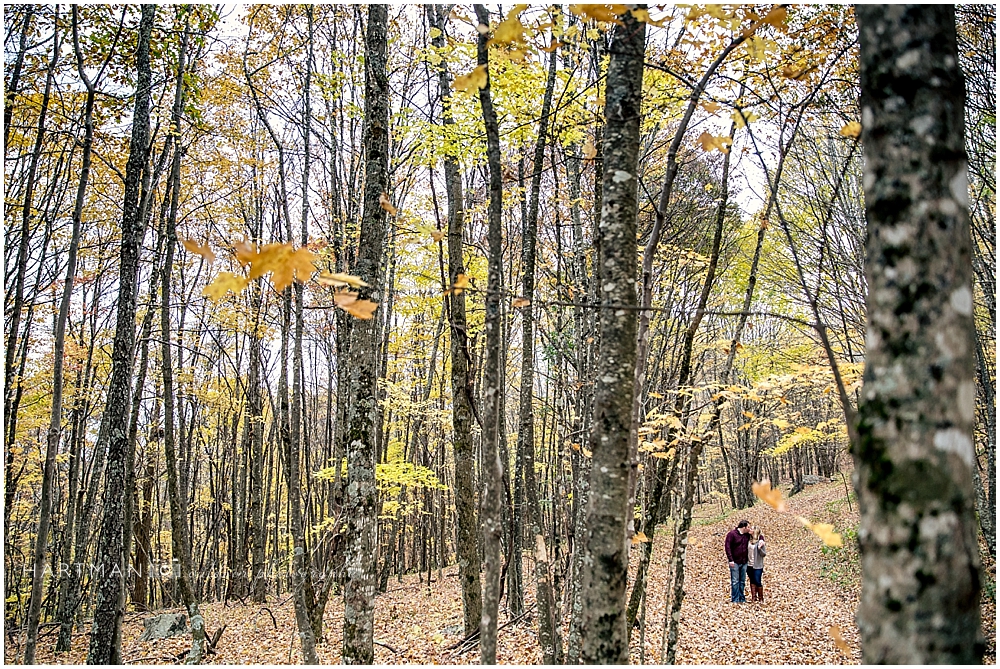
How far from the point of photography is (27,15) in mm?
5758

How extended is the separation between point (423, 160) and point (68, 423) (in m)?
11.2

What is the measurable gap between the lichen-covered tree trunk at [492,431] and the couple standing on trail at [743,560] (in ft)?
28.0

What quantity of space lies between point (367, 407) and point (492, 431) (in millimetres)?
1481

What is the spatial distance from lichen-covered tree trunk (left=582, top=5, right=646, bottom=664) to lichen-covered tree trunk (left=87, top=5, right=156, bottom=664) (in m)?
5.31

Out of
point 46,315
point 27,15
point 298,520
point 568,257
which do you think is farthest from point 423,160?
point 46,315

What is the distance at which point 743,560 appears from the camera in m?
10.5

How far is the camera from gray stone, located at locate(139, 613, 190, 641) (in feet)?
32.4

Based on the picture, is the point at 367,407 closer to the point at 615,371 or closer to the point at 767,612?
the point at 615,371

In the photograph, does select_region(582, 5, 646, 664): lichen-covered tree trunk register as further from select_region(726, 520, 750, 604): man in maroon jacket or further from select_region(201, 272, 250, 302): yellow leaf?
select_region(726, 520, 750, 604): man in maroon jacket

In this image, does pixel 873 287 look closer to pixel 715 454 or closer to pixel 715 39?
pixel 715 39

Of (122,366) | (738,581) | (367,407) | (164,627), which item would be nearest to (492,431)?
(367,407)

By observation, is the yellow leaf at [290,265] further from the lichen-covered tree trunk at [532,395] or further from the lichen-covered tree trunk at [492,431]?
the lichen-covered tree trunk at [532,395]

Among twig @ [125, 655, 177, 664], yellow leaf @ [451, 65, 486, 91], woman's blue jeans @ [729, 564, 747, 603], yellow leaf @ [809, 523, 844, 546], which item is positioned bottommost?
twig @ [125, 655, 177, 664]

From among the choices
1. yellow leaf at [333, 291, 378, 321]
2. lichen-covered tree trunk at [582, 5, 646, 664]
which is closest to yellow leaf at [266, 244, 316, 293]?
yellow leaf at [333, 291, 378, 321]
